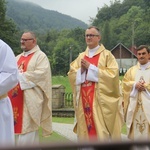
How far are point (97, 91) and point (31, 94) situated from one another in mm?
1021

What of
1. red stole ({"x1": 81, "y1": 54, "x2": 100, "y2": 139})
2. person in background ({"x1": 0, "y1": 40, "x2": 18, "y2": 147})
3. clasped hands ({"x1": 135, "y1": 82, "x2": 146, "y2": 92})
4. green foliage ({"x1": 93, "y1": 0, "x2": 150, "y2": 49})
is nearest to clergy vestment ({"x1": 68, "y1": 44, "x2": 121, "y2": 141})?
red stole ({"x1": 81, "y1": 54, "x2": 100, "y2": 139})

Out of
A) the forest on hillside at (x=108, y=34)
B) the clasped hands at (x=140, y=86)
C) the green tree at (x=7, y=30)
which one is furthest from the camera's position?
the forest on hillside at (x=108, y=34)

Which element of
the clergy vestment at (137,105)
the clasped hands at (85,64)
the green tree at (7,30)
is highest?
the green tree at (7,30)

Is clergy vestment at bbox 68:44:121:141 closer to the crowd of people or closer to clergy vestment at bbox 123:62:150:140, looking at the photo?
the crowd of people

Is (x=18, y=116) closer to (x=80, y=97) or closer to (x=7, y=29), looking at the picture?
(x=80, y=97)

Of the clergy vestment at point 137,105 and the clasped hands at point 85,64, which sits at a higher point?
the clasped hands at point 85,64

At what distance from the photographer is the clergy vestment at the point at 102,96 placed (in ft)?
21.0

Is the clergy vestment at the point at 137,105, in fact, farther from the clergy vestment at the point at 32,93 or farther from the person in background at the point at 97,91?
the clergy vestment at the point at 32,93

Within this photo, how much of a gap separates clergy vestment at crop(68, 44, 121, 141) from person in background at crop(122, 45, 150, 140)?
556 mm

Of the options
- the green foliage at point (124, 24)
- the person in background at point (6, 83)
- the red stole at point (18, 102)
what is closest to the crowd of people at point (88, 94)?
the red stole at point (18, 102)

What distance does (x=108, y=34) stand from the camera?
99.1m

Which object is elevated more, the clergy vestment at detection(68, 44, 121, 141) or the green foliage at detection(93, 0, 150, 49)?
the green foliage at detection(93, 0, 150, 49)

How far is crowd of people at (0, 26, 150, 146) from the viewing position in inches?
254

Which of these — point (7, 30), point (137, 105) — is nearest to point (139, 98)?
point (137, 105)
